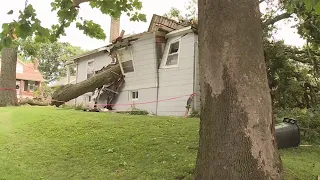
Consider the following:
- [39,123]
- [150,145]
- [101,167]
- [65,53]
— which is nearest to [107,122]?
[39,123]

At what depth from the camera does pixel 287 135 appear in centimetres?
686

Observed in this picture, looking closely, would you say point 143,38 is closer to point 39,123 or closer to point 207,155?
point 39,123

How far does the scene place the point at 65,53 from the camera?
65188 mm

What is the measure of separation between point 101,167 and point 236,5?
3570 mm

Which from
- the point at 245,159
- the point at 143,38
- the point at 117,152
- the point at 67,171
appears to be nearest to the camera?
the point at 245,159

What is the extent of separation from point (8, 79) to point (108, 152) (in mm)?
14968

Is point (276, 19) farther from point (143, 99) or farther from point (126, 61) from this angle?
point (126, 61)

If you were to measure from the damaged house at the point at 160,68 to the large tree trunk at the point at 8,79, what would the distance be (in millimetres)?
5505

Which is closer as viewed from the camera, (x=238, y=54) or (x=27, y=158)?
(x=238, y=54)

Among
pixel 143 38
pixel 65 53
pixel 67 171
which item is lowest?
pixel 67 171

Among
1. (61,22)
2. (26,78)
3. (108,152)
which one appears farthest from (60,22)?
(26,78)

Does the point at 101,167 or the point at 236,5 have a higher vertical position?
the point at 236,5

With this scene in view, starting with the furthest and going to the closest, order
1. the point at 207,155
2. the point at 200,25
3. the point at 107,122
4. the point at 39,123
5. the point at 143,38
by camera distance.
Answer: the point at 143,38, the point at 39,123, the point at 107,122, the point at 200,25, the point at 207,155

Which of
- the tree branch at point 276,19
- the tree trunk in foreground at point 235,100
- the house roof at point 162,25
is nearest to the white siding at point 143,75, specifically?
the house roof at point 162,25
